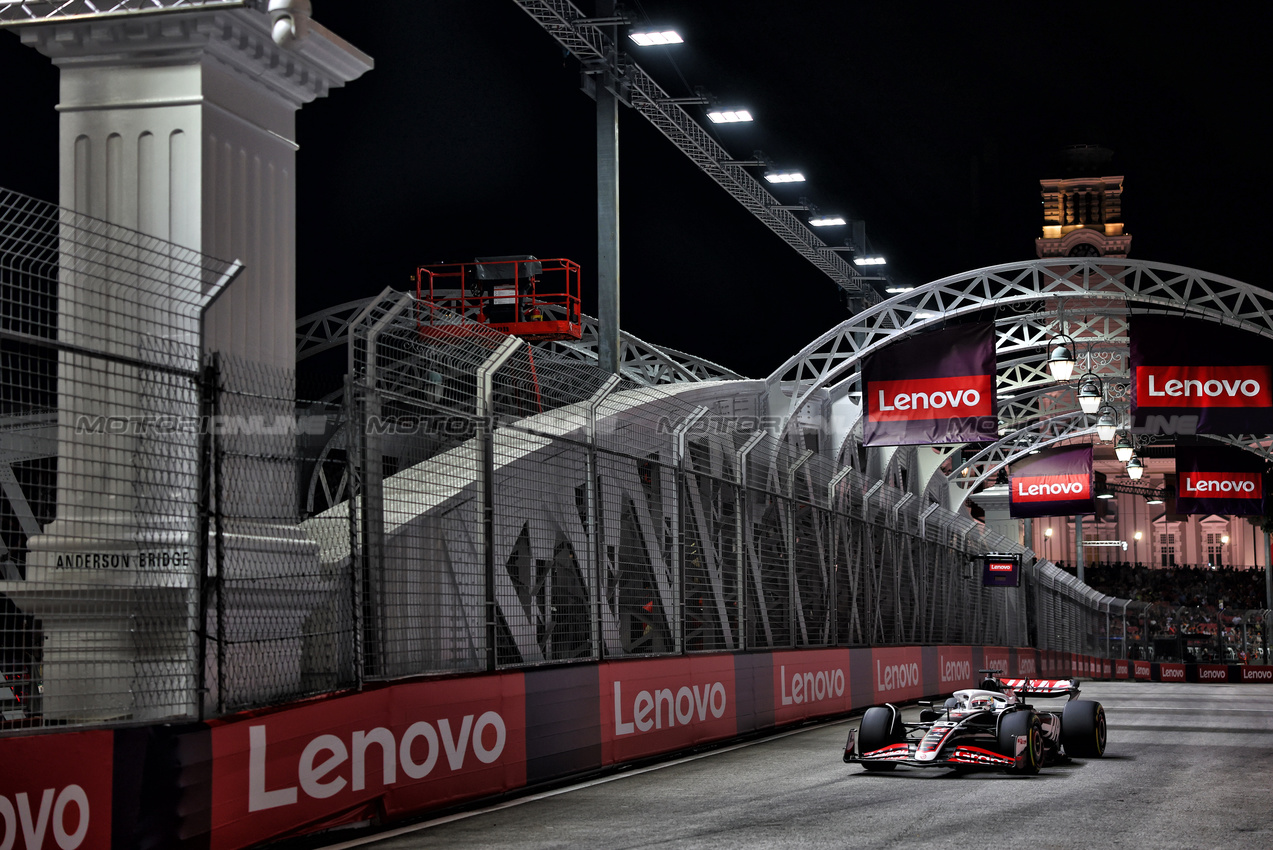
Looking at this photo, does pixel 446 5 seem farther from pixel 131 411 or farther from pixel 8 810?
pixel 8 810

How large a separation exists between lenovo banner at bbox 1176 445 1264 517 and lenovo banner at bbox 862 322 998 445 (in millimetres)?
16820

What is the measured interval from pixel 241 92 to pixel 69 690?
3877 mm

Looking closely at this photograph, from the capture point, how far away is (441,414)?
31.5 feet

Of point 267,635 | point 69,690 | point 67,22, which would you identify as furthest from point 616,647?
point 67,22

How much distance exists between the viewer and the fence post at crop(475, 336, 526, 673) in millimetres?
9758

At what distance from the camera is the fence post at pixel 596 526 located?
1132cm

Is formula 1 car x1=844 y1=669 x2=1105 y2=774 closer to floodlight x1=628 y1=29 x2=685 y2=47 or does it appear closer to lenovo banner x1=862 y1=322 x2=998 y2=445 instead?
lenovo banner x1=862 y1=322 x2=998 y2=445

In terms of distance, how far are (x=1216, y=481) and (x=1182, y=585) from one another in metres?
68.3

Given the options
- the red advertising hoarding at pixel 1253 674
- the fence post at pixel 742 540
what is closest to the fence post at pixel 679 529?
the fence post at pixel 742 540

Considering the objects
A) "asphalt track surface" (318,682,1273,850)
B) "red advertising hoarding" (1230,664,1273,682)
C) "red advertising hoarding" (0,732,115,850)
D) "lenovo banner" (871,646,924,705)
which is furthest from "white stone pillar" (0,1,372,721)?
A: "red advertising hoarding" (1230,664,1273,682)

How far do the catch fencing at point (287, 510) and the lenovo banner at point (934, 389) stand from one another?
635 centimetres

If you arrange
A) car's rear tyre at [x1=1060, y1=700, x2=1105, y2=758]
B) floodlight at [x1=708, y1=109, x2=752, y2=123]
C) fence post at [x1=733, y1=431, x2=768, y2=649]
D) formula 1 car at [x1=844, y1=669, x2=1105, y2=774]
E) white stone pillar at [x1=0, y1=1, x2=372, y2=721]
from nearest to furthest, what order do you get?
white stone pillar at [x1=0, y1=1, x2=372, y2=721]
formula 1 car at [x1=844, y1=669, x2=1105, y2=774]
car's rear tyre at [x1=1060, y1=700, x2=1105, y2=758]
fence post at [x1=733, y1=431, x2=768, y2=649]
floodlight at [x1=708, y1=109, x2=752, y2=123]

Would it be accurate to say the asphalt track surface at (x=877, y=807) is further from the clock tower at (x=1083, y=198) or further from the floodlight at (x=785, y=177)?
the clock tower at (x=1083, y=198)

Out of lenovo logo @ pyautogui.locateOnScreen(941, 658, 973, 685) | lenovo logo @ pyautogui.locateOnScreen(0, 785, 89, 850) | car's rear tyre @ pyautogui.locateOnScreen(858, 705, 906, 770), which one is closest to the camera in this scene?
lenovo logo @ pyautogui.locateOnScreen(0, 785, 89, 850)
